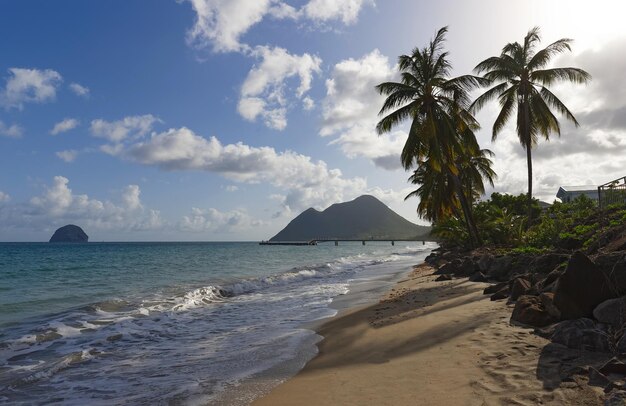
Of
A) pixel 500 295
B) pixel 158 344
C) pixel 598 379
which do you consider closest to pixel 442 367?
pixel 598 379

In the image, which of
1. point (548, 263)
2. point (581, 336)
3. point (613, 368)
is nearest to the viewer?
point (613, 368)

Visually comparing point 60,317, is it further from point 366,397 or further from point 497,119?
point 497,119

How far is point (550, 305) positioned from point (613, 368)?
8.27ft

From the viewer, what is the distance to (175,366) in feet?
24.3

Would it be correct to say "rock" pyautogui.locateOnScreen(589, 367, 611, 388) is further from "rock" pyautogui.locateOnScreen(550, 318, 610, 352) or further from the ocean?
the ocean

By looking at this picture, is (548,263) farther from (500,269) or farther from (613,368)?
(613,368)

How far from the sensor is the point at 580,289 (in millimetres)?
6348

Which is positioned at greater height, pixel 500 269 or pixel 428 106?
pixel 428 106

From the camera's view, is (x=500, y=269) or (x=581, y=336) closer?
(x=581, y=336)

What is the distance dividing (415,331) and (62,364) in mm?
6978

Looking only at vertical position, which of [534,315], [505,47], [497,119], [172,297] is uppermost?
[505,47]

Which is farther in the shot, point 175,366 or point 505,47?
point 505,47

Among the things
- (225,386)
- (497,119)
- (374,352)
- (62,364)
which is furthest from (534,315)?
(497,119)

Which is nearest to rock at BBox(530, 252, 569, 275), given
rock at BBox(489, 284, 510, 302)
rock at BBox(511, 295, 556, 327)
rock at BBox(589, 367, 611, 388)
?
rock at BBox(489, 284, 510, 302)
